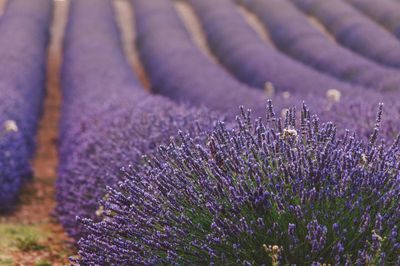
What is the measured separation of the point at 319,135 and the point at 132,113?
2523 mm

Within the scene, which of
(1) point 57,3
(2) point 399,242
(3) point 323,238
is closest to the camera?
(3) point 323,238

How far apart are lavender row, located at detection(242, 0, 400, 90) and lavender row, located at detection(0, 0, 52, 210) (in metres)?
3.67

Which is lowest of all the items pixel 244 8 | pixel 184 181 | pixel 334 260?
pixel 334 260

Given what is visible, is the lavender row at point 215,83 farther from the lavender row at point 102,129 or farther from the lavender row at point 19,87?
the lavender row at point 19,87

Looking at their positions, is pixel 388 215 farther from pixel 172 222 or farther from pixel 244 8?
pixel 244 8

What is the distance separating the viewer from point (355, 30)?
11344 millimetres

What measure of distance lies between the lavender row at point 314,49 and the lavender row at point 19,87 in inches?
145

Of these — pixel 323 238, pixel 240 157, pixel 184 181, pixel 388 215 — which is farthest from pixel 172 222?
pixel 388 215

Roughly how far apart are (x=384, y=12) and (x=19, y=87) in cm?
824

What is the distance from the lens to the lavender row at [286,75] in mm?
4285

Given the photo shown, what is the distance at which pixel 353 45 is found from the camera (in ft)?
36.2

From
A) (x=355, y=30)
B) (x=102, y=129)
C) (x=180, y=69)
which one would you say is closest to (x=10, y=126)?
(x=102, y=129)

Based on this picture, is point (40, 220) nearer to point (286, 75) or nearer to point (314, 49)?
point (286, 75)

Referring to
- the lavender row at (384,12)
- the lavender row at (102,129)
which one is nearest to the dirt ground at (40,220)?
the lavender row at (102,129)
